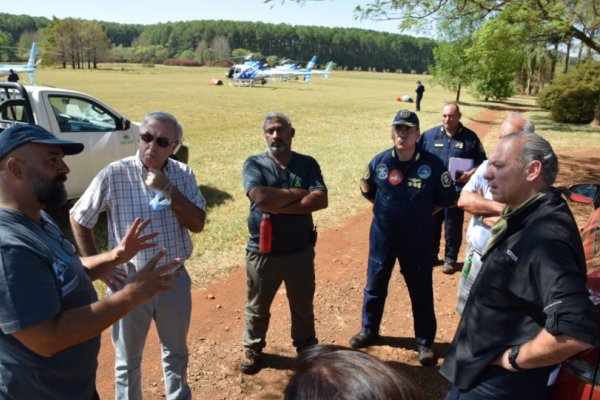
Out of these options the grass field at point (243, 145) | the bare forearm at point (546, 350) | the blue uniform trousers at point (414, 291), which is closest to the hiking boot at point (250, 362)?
the blue uniform trousers at point (414, 291)

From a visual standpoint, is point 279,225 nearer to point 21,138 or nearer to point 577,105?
point 21,138

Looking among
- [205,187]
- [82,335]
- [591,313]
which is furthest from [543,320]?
[205,187]

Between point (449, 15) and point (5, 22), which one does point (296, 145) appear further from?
point (5, 22)

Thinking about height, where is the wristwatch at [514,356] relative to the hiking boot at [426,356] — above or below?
above

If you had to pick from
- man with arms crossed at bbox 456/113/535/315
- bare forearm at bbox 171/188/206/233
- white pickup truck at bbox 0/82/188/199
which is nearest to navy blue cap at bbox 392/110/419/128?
man with arms crossed at bbox 456/113/535/315

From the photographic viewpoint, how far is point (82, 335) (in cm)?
182

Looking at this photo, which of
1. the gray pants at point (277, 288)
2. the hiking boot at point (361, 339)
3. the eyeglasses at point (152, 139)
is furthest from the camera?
the hiking boot at point (361, 339)

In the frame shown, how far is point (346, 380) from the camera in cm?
104

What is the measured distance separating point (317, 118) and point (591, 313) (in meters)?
21.6

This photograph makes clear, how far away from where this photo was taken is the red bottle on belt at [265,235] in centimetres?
351

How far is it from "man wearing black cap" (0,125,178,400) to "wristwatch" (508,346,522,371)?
1.64 meters

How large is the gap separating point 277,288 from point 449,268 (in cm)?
309

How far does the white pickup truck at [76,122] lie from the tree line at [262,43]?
396ft

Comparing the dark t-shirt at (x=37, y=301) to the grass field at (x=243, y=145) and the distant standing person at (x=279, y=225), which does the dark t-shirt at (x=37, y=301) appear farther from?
the grass field at (x=243, y=145)
